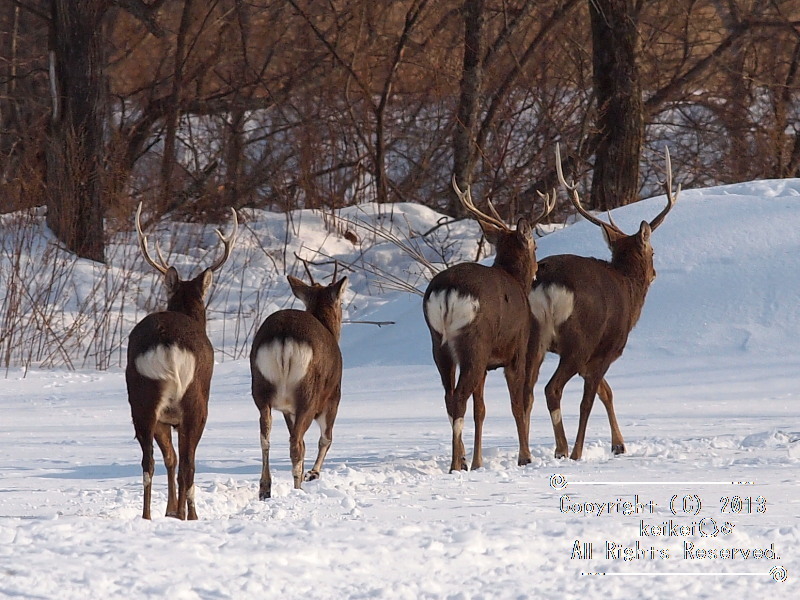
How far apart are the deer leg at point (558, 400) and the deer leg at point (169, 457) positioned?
2.64 metres

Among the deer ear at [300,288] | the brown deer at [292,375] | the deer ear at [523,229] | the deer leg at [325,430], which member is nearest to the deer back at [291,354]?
the brown deer at [292,375]

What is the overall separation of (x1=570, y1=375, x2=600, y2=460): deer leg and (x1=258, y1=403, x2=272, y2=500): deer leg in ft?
6.88

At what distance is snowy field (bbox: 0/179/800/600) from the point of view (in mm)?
4480

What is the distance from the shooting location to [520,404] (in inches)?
320

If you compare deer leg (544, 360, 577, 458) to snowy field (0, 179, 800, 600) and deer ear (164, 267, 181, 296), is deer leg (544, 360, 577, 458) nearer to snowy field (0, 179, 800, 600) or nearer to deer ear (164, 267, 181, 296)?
snowy field (0, 179, 800, 600)

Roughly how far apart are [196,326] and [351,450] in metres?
2.32

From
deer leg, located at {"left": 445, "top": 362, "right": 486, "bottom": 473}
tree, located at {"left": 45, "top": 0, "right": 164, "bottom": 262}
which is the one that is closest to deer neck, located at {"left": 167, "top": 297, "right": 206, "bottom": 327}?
deer leg, located at {"left": 445, "top": 362, "right": 486, "bottom": 473}

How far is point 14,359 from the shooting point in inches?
557

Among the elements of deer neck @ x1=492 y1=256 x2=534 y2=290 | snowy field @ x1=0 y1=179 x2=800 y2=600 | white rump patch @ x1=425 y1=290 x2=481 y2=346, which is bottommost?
snowy field @ x1=0 y1=179 x2=800 y2=600

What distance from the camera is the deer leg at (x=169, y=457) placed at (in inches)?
264

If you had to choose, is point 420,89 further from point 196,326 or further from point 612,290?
point 196,326

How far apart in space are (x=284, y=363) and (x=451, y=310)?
3.67ft

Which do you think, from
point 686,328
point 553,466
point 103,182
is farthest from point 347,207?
point 553,466

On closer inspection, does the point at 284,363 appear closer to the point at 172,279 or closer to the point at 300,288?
the point at 172,279
